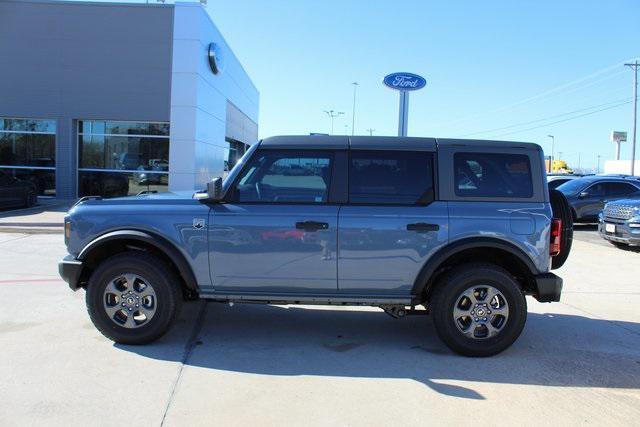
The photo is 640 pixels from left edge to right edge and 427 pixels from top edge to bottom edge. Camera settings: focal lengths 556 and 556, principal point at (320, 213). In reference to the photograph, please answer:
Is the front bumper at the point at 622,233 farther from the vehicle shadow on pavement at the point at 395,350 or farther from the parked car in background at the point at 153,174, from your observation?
the parked car in background at the point at 153,174

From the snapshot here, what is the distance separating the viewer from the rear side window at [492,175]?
484 cm

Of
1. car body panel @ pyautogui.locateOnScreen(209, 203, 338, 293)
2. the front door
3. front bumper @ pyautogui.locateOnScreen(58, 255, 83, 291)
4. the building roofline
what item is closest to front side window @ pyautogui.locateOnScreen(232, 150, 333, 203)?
the front door

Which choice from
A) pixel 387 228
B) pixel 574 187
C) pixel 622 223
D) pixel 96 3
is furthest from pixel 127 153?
pixel 387 228

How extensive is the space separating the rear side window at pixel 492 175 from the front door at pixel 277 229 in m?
1.16

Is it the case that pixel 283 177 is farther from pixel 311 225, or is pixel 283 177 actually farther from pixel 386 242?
pixel 386 242

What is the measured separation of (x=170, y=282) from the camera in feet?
15.7

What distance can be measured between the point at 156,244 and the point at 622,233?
1026 centimetres

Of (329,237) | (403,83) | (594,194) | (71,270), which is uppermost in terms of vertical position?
(403,83)

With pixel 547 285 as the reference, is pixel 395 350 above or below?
below

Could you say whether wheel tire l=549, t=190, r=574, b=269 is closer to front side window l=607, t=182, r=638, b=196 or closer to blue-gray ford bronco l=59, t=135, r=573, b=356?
blue-gray ford bronco l=59, t=135, r=573, b=356

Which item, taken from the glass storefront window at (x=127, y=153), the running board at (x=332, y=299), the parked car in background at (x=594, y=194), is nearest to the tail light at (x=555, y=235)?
the running board at (x=332, y=299)

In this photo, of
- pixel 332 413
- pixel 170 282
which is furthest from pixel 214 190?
pixel 332 413

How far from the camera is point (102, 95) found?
19094mm

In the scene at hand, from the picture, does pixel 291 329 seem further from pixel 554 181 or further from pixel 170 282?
pixel 554 181
